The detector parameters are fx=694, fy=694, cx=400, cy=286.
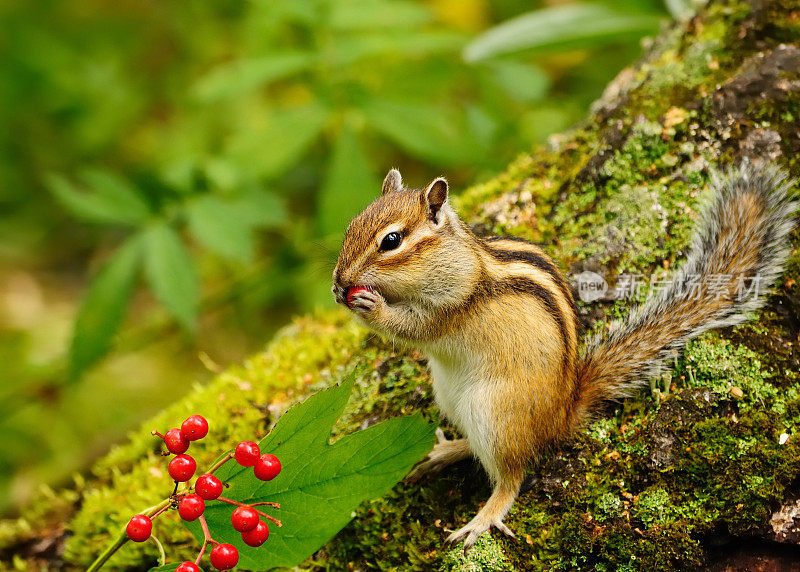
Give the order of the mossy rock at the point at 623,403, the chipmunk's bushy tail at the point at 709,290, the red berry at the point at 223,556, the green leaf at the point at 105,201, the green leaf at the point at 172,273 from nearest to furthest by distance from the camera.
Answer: the red berry at the point at 223,556 → the mossy rock at the point at 623,403 → the chipmunk's bushy tail at the point at 709,290 → the green leaf at the point at 172,273 → the green leaf at the point at 105,201

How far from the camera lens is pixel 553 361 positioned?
194 cm

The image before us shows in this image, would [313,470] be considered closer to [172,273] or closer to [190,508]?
[190,508]

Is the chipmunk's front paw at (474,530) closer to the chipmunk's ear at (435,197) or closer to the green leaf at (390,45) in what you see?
the chipmunk's ear at (435,197)

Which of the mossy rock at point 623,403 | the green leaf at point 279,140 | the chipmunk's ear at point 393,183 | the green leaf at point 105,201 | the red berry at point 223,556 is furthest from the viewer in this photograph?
the green leaf at point 279,140

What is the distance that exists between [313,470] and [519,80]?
2.70m

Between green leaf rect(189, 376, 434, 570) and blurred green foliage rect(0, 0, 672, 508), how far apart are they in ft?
2.96

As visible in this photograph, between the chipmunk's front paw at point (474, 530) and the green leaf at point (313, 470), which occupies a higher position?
the green leaf at point (313, 470)

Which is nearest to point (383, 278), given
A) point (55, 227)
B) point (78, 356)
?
point (78, 356)

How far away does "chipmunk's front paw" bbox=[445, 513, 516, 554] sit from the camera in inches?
74.8

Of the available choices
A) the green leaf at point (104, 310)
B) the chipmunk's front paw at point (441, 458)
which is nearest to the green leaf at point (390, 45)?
the green leaf at point (104, 310)

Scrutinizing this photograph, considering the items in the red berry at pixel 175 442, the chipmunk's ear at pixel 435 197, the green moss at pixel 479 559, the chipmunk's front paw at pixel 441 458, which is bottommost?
the green moss at pixel 479 559

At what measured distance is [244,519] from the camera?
1.50m

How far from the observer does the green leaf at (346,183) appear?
3.16 meters

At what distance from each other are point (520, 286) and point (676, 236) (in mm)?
644
